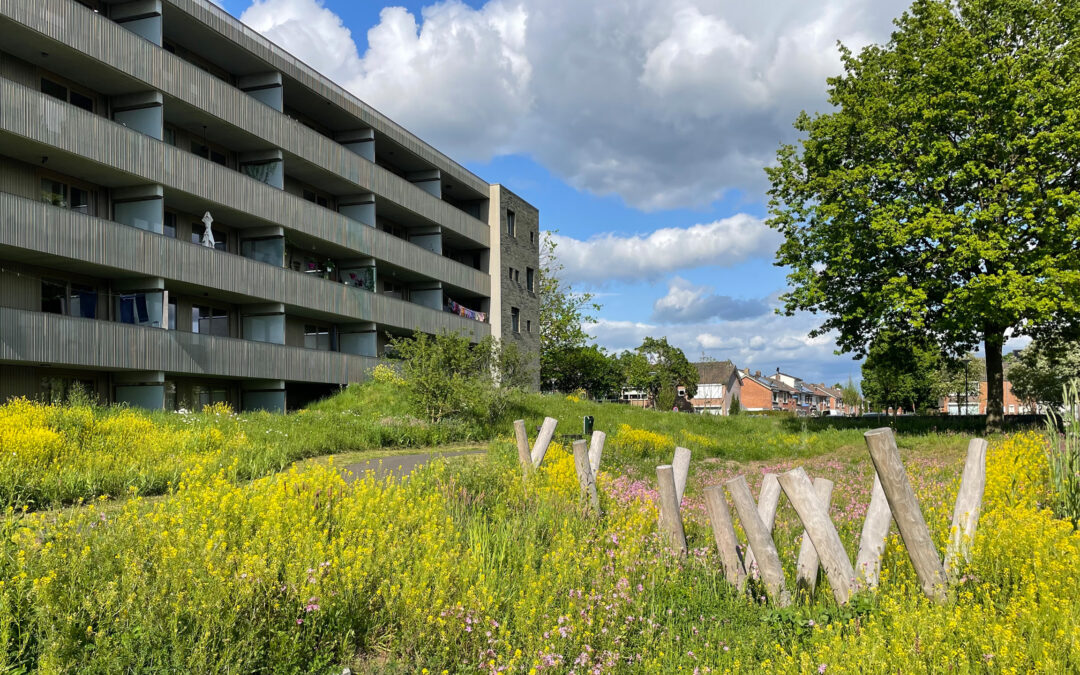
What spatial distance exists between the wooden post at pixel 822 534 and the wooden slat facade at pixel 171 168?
840 inches

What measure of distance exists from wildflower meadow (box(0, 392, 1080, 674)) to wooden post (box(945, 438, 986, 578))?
4.8 inches

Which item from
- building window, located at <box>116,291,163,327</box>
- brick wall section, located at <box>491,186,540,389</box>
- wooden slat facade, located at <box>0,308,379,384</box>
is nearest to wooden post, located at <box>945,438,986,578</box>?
wooden slat facade, located at <box>0,308,379,384</box>

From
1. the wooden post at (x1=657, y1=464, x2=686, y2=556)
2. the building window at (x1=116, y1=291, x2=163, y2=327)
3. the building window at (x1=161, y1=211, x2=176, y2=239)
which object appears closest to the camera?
the wooden post at (x1=657, y1=464, x2=686, y2=556)

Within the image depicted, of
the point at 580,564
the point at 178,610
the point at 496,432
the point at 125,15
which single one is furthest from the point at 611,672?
the point at 125,15

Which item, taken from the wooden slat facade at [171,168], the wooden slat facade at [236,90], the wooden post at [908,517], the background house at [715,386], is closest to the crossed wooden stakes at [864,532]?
the wooden post at [908,517]

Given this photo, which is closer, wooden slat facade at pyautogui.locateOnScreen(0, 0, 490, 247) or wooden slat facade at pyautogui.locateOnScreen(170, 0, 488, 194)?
wooden slat facade at pyautogui.locateOnScreen(0, 0, 490, 247)

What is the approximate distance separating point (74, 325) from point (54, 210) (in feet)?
10.2

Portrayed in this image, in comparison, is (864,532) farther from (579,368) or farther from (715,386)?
(715,386)

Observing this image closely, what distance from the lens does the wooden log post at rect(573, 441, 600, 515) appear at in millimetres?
8320

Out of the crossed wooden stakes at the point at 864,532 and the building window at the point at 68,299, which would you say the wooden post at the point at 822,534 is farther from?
the building window at the point at 68,299

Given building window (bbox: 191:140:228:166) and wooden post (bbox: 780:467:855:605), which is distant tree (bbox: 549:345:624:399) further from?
wooden post (bbox: 780:467:855:605)

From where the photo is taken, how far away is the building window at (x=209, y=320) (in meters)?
27.2

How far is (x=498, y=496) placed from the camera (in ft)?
28.2

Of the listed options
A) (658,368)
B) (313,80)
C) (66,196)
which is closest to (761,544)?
(66,196)
